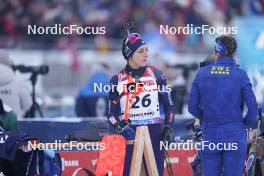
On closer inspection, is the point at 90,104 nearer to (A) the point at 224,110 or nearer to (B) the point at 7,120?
(B) the point at 7,120

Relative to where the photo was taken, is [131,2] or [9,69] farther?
[131,2]

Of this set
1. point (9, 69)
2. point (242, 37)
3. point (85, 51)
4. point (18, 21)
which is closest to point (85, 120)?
point (9, 69)

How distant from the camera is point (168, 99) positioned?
35.0ft

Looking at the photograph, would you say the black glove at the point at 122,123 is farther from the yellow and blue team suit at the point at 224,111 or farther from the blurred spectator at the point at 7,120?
the blurred spectator at the point at 7,120

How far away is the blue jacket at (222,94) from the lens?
9859mm

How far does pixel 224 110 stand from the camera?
9.88 metres

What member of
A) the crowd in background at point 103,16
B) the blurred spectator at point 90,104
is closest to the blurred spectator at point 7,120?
the blurred spectator at point 90,104

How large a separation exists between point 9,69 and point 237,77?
370 centimetres

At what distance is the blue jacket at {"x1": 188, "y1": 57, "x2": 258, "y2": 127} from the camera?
9.86 metres

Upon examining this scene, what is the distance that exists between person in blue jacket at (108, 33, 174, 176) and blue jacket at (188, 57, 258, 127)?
0.70 m

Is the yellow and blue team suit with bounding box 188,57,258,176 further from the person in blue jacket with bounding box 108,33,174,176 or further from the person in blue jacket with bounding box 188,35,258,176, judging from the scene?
the person in blue jacket with bounding box 108,33,174,176

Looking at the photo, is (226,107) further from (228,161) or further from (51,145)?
(51,145)

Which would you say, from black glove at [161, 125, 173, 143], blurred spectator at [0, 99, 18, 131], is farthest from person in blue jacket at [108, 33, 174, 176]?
blurred spectator at [0, 99, 18, 131]

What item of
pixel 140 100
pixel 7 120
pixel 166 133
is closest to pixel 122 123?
pixel 140 100
